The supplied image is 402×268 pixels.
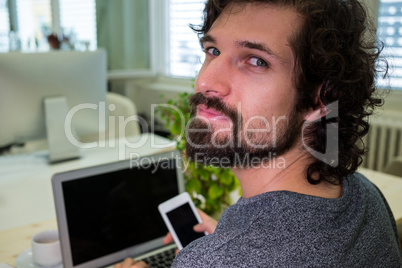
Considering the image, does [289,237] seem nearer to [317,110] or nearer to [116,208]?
[317,110]

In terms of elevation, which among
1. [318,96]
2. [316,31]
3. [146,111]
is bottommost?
[146,111]

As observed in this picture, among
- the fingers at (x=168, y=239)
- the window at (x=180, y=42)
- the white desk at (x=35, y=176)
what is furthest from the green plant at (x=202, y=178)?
the window at (x=180, y=42)

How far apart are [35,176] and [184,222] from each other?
35.2 inches

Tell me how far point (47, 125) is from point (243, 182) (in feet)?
4.09

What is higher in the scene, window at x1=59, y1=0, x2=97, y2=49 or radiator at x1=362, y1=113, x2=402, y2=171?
window at x1=59, y1=0, x2=97, y2=49

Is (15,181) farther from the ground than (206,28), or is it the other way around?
(206,28)

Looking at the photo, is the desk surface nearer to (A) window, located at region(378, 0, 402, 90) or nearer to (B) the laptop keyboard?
(B) the laptop keyboard

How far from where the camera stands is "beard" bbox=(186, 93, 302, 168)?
0.86 m

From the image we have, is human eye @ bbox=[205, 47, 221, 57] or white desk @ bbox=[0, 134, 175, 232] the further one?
white desk @ bbox=[0, 134, 175, 232]

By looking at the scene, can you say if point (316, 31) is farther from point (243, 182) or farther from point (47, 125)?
point (47, 125)

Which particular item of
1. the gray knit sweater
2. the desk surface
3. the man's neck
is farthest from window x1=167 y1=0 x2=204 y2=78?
the gray knit sweater

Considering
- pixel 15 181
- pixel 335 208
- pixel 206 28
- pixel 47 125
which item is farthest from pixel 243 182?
→ pixel 47 125

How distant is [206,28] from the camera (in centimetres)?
117

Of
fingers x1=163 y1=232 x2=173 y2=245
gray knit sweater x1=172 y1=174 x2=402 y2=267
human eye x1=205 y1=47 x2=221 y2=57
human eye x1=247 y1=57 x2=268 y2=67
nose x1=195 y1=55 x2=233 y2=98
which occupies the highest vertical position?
human eye x1=205 y1=47 x2=221 y2=57
